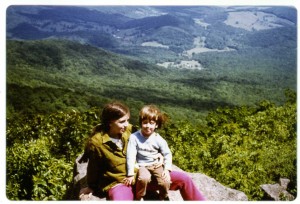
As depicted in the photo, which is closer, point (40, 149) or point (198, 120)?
point (40, 149)

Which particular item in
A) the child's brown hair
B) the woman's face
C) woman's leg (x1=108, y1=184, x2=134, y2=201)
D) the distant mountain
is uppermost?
the distant mountain

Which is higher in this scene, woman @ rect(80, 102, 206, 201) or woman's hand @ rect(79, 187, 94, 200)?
woman @ rect(80, 102, 206, 201)

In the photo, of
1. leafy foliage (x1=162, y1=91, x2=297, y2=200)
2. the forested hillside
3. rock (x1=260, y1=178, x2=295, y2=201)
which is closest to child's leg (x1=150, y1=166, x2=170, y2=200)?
the forested hillside

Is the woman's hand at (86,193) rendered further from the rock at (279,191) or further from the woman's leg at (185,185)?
the rock at (279,191)

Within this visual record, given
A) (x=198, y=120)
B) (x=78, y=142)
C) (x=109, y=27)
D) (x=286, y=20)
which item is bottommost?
(x=198, y=120)

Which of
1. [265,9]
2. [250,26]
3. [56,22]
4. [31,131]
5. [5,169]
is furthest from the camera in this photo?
[31,131]

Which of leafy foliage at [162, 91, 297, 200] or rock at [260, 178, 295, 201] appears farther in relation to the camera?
leafy foliage at [162, 91, 297, 200]

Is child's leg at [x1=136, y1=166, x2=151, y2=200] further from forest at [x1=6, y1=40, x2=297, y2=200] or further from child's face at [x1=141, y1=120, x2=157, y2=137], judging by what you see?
forest at [x1=6, y1=40, x2=297, y2=200]

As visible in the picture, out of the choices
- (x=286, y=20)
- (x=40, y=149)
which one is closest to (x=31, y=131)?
(x=40, y=149)

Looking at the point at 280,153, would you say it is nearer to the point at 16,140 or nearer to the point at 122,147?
the point at 122,147
